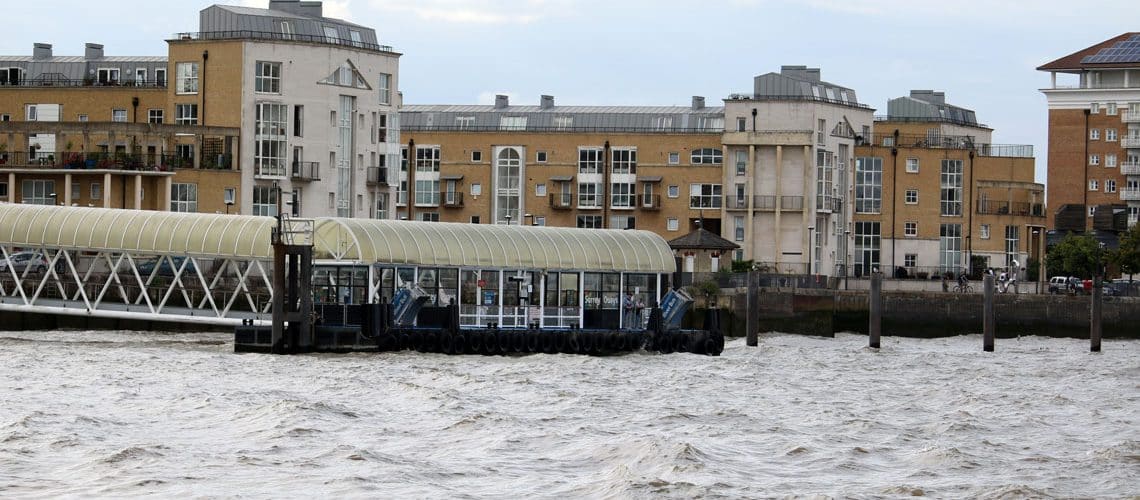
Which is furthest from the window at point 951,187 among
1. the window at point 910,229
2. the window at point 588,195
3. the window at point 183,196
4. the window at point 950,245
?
the window at point 183,196

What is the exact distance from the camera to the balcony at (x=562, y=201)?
129 metres

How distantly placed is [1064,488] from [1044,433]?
31.2 feet

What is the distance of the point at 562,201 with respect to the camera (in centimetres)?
12862

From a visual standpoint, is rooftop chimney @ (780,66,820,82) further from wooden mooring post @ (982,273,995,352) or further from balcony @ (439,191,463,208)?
wooden mooring post @ (982,273,995,352)

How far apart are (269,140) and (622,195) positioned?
28248mm

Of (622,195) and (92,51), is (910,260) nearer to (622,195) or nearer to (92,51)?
(622,195)

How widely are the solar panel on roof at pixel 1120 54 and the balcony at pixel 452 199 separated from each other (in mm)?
56792

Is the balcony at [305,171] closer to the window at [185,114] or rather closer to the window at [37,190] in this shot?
the window at [185,114]

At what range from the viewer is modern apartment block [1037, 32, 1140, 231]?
16112 cm

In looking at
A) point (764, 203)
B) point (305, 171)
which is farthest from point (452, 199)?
point (305, 171)

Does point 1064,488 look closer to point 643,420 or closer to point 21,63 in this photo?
point 643,420

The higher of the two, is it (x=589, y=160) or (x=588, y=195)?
(x=589, y=160)

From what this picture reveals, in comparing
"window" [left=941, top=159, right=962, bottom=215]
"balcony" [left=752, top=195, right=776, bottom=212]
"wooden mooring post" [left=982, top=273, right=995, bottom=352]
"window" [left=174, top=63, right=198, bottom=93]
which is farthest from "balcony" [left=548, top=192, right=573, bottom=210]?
"wooden mooring post" [left=982, top=273, right=995, bottom=352]

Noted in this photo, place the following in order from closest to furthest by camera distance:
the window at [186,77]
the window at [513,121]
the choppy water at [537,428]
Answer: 1. the choppy water at [537,428]
2. the window at [186,77]
3. the window at [513,121]
